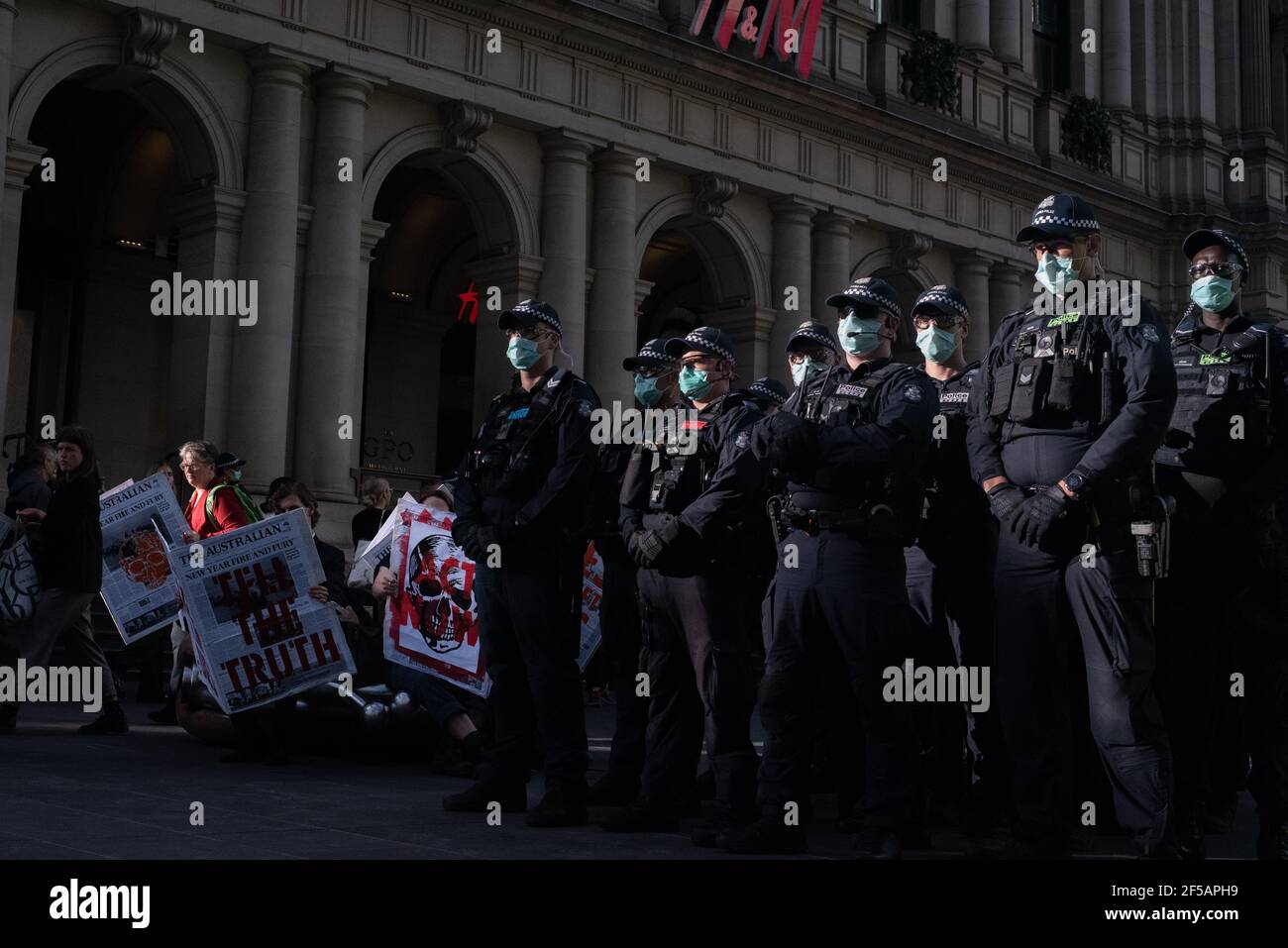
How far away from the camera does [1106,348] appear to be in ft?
18.5

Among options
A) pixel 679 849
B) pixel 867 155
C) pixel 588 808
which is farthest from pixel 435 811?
pixel 867 155

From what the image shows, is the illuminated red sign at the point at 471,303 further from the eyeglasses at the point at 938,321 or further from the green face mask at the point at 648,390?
the eyeglasses at the point at 938,321

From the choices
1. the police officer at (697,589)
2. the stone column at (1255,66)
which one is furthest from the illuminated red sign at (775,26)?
the police officer at (697,589)

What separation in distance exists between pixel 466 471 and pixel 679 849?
2.17m

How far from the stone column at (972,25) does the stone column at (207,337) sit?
14.8 meters

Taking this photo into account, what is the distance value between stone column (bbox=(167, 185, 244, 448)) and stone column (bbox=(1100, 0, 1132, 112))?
19.6 metres

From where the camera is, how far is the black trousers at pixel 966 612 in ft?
22.4

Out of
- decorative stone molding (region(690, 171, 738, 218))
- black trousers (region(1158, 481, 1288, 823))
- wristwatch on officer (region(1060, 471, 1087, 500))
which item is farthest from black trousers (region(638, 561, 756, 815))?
decorative stone molding (region(690, 171, 738, 218))

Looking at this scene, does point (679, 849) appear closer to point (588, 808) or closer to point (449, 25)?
point (588, 808)

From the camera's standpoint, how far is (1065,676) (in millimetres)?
5617

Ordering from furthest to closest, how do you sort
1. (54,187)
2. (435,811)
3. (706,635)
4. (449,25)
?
(54,187), (449,25), (435,811), (706,635)

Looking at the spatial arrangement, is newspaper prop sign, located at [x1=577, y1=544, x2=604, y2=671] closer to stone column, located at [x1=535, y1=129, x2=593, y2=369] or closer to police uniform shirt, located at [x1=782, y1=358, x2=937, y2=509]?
police uniform shirt, located at [x1=782, y1=358, x2=937, y2=509]

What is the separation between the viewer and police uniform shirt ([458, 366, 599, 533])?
694 centimetres

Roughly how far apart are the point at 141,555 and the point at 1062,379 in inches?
307
